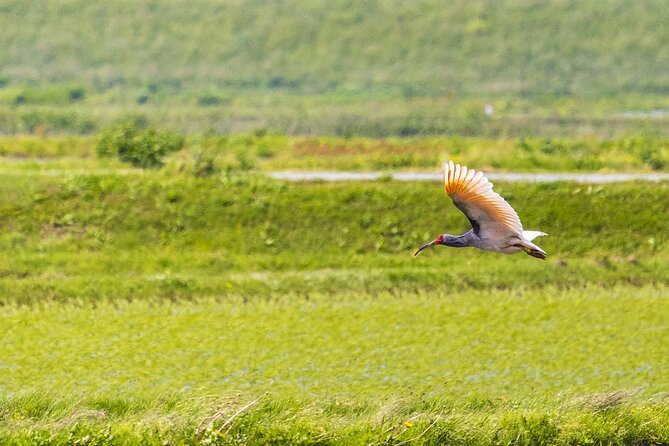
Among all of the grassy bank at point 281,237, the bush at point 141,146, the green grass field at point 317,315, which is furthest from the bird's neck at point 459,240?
the bush at point 141,146

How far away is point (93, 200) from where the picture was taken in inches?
1458

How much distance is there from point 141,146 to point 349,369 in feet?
76.5

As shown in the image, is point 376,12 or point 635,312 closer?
point 635,312

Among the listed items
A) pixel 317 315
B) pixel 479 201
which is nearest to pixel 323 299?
pixel 317 315

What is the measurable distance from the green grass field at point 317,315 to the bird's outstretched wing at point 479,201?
283 cm

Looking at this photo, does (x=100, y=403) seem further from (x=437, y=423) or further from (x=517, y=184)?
(x=517, y=184)

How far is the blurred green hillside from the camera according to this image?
10131 centimetres

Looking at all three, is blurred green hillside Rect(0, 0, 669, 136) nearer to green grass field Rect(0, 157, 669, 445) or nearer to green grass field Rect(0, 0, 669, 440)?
green grass field Rect(0, 0, 669, 440)

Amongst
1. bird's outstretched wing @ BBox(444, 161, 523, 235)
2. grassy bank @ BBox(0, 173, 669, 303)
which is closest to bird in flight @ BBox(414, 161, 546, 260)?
bird's outstretched wing @ BBox(444, 161, 523, 235)

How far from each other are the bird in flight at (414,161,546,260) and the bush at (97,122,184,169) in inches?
1076

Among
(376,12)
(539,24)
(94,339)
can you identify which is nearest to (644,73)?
(539,24)

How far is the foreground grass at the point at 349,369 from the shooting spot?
18.2 metres

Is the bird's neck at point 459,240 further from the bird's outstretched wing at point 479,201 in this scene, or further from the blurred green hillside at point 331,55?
the blurred green hillside at point 331,55

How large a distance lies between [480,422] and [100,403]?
5593 mm
